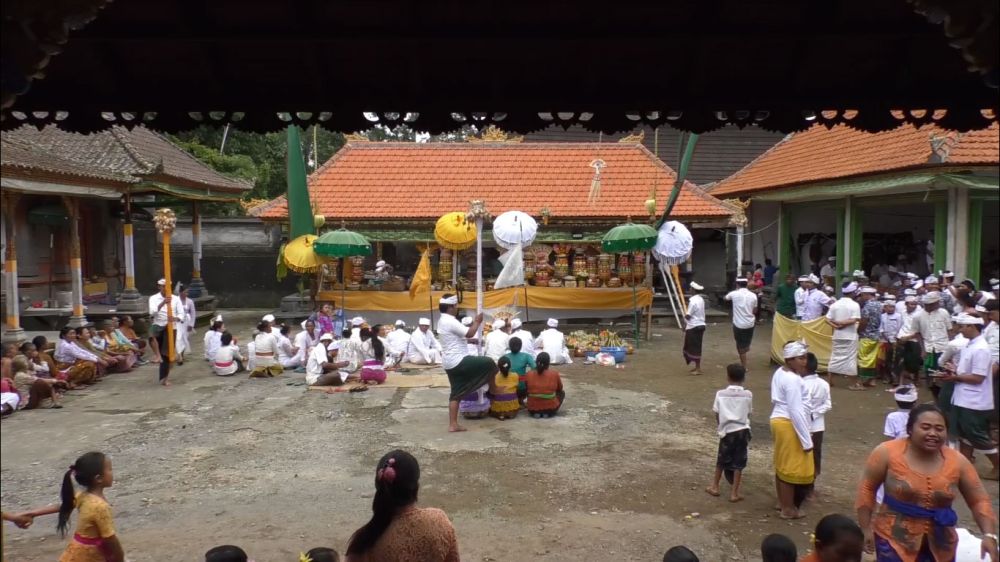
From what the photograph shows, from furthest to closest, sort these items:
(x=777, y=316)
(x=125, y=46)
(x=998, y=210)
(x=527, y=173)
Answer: (x=527, y=173), (x=998, y=210), (x=777, y=316), (x=125, y=46)

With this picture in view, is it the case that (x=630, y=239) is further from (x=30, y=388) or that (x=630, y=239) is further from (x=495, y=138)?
(x=30, y=388)

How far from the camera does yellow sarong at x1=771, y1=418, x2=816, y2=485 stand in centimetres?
562

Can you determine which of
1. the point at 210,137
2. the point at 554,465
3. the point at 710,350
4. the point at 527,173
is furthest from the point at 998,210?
the point at 210,137

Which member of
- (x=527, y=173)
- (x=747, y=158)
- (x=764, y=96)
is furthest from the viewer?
(x=747, y=158)

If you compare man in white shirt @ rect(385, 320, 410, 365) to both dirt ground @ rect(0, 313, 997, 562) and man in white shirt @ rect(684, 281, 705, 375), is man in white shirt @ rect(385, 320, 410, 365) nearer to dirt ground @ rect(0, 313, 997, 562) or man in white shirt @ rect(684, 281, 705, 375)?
dirt ground @ rect(0, 313, 997, 562)

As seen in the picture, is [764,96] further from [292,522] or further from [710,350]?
[710,350]

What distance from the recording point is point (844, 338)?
10.8 metres

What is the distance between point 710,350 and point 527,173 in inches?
329

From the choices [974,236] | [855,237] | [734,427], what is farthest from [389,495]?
[855,237]

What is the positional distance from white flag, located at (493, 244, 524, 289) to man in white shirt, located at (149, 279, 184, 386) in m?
6.43

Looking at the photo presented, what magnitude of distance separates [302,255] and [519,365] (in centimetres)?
729

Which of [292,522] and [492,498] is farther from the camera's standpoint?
[492,498]

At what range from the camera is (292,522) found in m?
5.75

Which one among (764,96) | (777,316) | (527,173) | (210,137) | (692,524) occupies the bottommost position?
(692,524)
